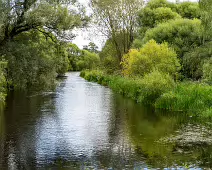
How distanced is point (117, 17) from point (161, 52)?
1860 centimetres

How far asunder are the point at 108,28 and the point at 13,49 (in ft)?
105

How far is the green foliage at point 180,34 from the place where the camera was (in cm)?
3666

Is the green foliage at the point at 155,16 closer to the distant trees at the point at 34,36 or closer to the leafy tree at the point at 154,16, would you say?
the leafy tree at the point at 154,16

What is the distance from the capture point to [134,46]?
43.6 m

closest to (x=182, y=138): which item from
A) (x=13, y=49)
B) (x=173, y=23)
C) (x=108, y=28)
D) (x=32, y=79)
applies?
(x=32, y=79)

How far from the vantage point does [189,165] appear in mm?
12766

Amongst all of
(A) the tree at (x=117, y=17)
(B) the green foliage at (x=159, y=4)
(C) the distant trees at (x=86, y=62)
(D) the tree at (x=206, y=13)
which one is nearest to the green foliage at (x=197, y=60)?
(D) the tree at (x=206, y=13)

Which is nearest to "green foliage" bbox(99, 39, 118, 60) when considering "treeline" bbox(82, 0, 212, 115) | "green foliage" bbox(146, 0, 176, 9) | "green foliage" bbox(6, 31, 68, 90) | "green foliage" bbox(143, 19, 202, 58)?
"treeline" bbox(82, 0, 212, 115)

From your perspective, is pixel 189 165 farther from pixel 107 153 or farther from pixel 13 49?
pixel 13 49

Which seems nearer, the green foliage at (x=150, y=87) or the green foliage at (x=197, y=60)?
the green foliage at (x=150, y=87)

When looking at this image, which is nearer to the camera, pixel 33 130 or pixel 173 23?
pixel 33 130

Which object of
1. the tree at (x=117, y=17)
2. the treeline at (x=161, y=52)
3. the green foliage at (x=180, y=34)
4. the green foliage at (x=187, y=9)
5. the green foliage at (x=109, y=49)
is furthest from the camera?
the green foliage at (x=109, y=49)

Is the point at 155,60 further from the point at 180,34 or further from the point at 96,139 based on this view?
the point at 96,139

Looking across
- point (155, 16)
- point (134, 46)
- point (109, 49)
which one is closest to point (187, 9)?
point (155, 16)
